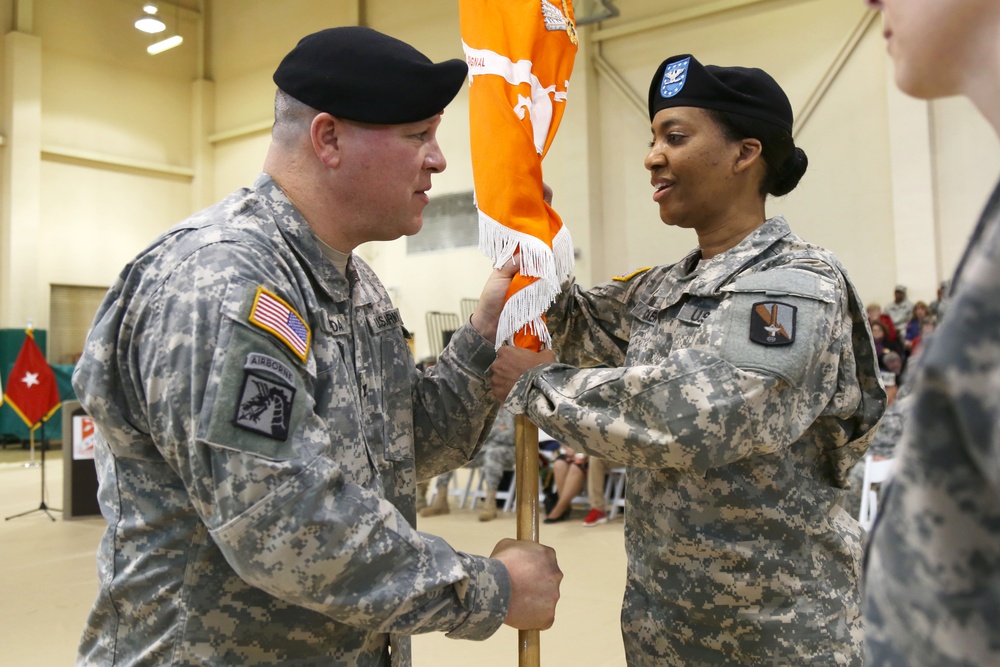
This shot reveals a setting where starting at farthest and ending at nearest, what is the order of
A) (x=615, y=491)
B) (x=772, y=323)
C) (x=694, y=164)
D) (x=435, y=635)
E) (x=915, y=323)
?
1. (x=915, y=323)
2. (x=615, y=491)
3. (x=435, y=635)
4. (x=694, y=164)
5. (x=772, y=323)

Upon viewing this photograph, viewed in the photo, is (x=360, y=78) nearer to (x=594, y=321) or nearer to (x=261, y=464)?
(x=261, y=464)

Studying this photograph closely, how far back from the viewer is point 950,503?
0.53 m

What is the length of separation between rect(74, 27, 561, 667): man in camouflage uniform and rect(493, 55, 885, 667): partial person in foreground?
1.10 feet

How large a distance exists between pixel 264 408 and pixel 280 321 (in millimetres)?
152

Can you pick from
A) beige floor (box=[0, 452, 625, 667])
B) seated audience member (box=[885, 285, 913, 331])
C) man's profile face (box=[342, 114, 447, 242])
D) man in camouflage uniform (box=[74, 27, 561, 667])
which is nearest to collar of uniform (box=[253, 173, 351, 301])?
man in camouflage uniform (box=[74, 27, 561, 667])

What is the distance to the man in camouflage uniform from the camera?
49.2 inches

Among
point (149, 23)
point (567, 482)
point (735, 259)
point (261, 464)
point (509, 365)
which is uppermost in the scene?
point (149, 23)

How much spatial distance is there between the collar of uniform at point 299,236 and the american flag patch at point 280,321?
0.70ft

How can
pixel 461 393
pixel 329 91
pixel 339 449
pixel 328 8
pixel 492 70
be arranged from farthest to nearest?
pixel 328 8
pixel 492 70
pixel 461 393
pixel 329 91
pixel 339 449

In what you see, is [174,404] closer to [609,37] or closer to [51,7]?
[609,37]

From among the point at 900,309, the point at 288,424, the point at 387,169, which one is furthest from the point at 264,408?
the point at 900,309

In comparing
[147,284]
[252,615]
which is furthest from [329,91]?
[252,615]

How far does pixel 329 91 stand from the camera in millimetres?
1574

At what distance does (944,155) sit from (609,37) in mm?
4779
